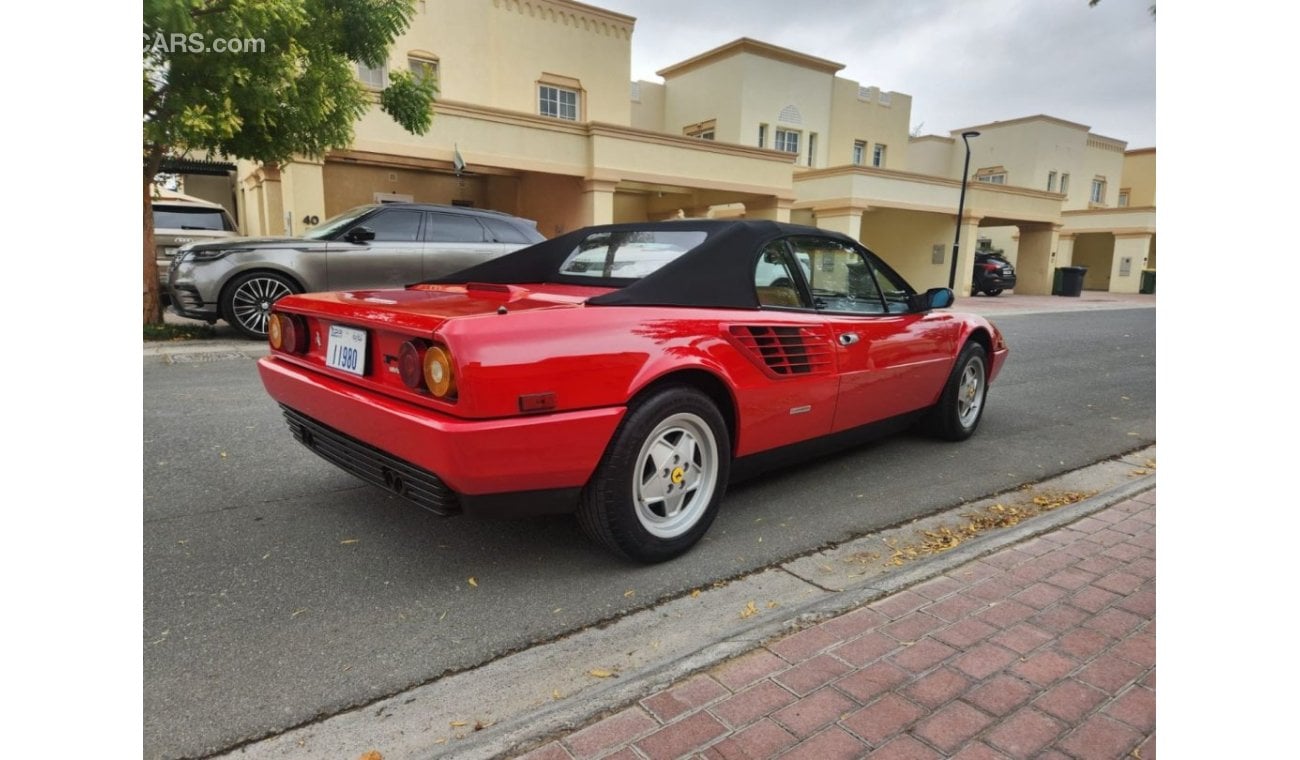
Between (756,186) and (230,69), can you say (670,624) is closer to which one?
(230,69)

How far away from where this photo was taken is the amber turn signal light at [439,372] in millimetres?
2389

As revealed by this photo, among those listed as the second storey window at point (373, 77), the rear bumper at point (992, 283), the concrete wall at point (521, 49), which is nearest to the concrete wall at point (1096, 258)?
the rear bumper at point (992, 283)

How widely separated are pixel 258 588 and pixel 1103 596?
3.10 metres

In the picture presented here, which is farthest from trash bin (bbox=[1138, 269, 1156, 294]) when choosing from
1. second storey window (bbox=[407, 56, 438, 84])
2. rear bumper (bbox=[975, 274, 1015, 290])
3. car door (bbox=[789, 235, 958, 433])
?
car door (bbox=[789, 235, 958, 433])

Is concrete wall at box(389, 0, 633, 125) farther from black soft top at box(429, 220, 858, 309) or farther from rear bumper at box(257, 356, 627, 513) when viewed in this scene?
rear bumper at box(257, 356, 627, 513)

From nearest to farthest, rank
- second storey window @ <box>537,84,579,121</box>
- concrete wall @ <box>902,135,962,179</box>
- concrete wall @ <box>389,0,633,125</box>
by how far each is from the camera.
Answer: concrete wall @ <box>389,0,633,125</box>, second storey window @ <box>537,84,579,121</box>, concrete wall @ <box>902,135,962,179</box>

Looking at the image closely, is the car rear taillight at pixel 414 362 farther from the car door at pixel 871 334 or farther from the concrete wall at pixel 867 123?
the concrete wall at pixel 867 123

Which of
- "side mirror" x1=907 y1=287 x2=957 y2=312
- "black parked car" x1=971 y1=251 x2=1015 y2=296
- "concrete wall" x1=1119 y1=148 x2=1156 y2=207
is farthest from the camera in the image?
"concrete wall" x1=1119 y1=148 x2=1156 y2=207

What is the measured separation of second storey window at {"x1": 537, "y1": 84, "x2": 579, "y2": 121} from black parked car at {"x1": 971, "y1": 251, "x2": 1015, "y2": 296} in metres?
15.1

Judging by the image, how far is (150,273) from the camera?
8789 millimetres

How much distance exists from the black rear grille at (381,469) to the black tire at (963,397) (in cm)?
348

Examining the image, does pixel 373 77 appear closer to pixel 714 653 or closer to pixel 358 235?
pixel 358 235

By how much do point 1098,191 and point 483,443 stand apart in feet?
137

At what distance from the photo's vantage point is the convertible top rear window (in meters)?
3.45
